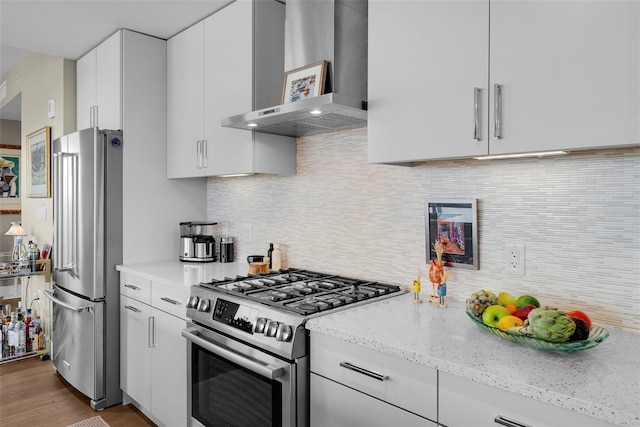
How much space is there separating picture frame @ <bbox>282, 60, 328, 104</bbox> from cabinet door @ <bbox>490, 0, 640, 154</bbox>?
2.68ft

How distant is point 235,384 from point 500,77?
1585 mm

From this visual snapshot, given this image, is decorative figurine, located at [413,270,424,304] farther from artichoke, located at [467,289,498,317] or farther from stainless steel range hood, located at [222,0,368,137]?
stainless steel range hood, located at [222,0,368,137]

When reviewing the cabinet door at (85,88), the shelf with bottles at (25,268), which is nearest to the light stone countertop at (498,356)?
the cabinet door at (85,88)

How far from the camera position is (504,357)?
4.05 ft

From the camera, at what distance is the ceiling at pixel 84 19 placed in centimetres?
255

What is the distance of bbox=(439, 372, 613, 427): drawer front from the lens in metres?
1.03

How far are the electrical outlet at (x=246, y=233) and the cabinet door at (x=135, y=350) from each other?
2.49 feet

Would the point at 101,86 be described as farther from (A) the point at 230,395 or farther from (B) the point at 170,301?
(A) the point at 230,395

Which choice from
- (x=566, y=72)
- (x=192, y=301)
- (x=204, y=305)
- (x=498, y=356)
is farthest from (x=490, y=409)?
(x=192, y=301)

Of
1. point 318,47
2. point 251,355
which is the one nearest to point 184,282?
point 251,355

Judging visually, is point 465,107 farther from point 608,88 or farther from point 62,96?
point 62,96

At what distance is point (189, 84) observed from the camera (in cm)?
287

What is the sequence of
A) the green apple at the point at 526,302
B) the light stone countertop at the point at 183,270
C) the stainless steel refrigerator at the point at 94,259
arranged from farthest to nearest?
the stainless steel refrigerator at the point at 94,259
the light stone countertop at the point at 183,270
the green apple at the point at 526,302

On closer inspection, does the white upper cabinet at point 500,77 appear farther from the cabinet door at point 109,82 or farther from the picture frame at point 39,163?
the picture frame at point 39,163
